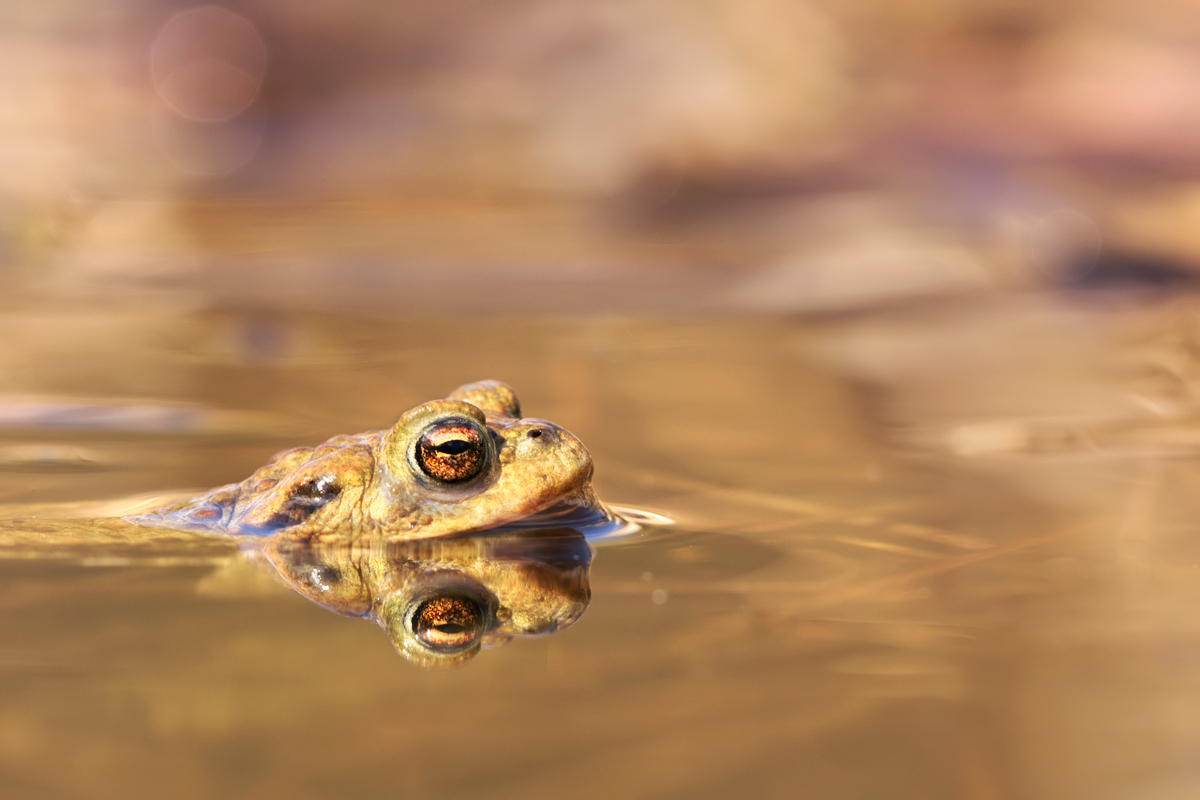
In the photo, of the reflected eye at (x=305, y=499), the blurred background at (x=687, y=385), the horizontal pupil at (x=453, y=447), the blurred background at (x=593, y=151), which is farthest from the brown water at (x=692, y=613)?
the blurred background at (x=593, y=151)

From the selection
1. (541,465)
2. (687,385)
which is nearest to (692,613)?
(541,465)

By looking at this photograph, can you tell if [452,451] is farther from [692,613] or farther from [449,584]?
[692,613]

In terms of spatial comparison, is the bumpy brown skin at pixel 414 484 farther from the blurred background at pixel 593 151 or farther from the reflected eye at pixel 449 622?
the blurred background at pixel 593 151

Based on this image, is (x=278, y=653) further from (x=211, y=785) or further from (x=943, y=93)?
(x=943, y=93)

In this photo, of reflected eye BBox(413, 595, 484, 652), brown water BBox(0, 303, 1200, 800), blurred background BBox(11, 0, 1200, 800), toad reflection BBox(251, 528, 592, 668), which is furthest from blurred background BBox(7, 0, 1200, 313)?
reflected eye BBox(413, 595, 484, 652)

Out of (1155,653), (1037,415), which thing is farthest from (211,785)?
(1037,415)
